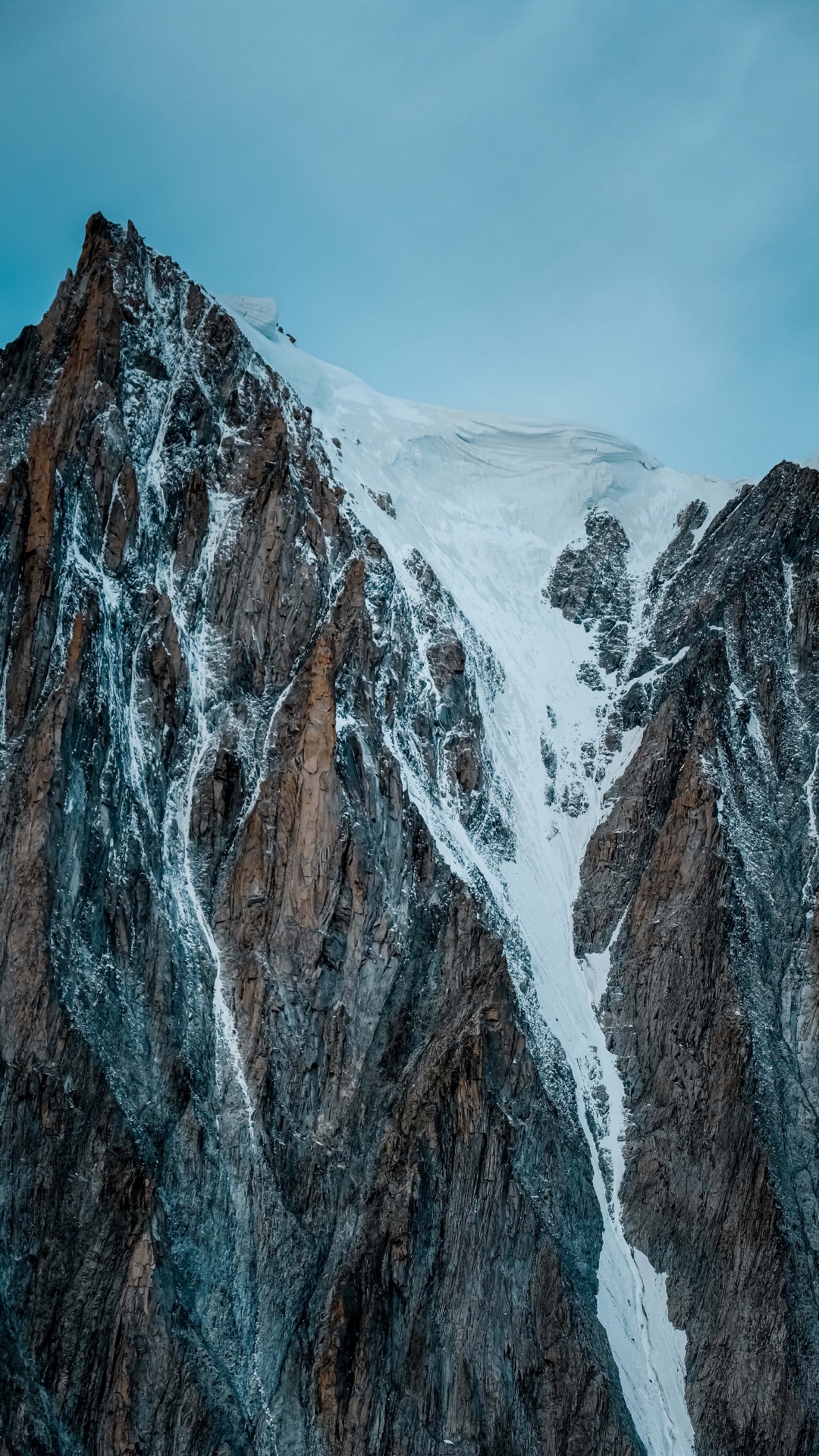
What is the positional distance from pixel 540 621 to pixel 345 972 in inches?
1277

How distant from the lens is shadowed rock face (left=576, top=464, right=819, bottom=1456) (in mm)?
60719

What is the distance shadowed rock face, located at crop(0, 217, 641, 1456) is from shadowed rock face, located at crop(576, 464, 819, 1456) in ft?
15.4

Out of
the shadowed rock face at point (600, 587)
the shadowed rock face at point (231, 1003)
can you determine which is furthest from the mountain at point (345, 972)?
the shadowed rock face at point (600, 587)

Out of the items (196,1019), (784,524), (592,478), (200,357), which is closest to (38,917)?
(196,1019)

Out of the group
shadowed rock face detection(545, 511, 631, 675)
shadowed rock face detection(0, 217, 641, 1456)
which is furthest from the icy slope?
shadowed rock face detection(0, 217, 641, 1456)

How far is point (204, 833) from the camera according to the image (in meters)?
61.1

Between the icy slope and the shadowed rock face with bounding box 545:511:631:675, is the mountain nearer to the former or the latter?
the icy slope

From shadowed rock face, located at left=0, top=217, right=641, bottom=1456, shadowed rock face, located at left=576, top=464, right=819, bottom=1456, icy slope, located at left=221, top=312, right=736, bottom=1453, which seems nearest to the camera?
shadowed rock face, located at left=0, top=217, right=641, bottom=1456

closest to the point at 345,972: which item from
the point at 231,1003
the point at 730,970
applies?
the point at 231,1003

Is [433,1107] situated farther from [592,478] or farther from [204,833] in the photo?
[592,478]

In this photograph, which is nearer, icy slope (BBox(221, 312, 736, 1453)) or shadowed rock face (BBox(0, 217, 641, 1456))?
shadowed rock face (BBox(0, 217, 641, 1456))

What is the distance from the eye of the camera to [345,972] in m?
60.3

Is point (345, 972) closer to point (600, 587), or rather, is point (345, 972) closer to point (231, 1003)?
point (231, 1003)

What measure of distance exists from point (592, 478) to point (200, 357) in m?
34.4
